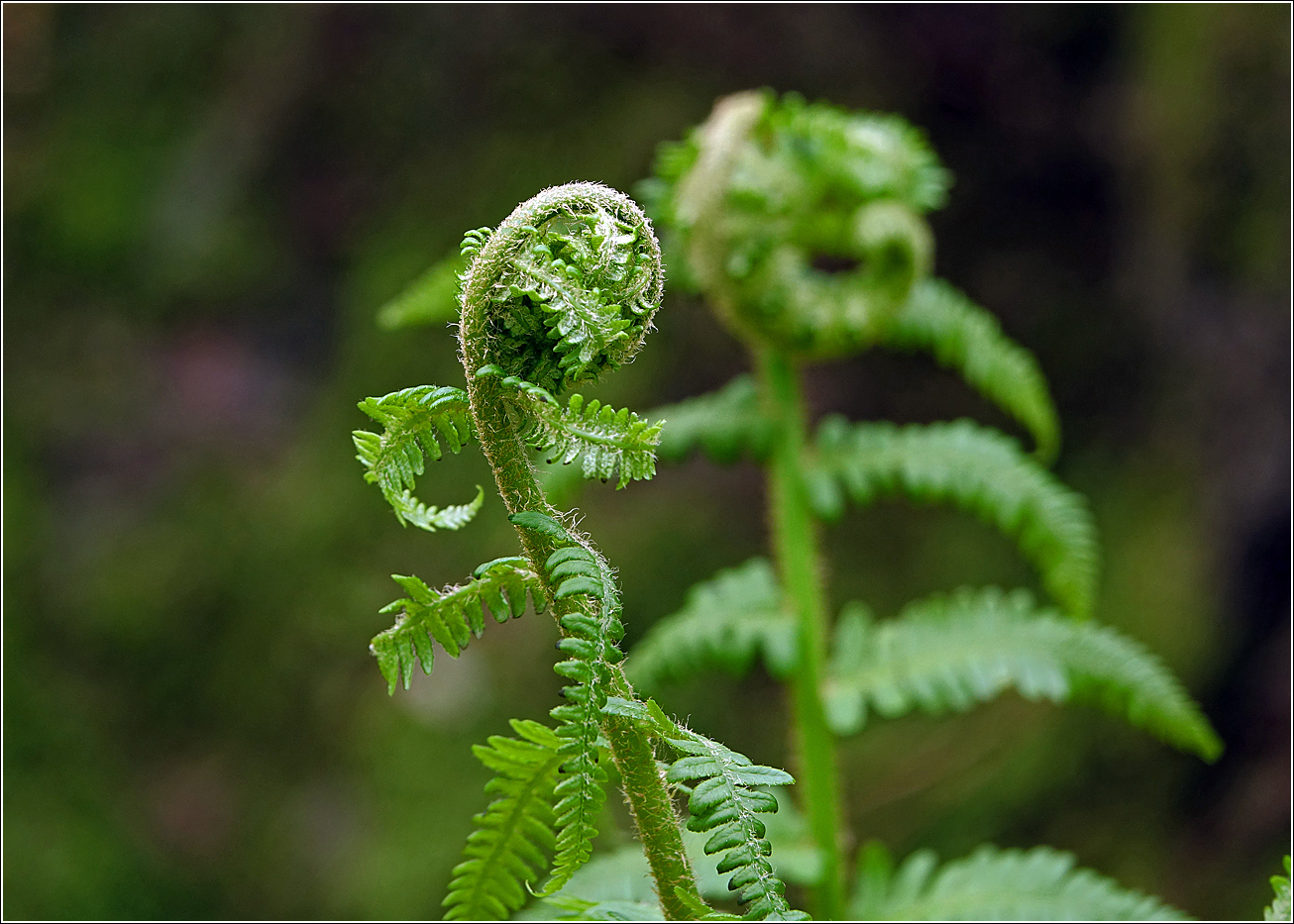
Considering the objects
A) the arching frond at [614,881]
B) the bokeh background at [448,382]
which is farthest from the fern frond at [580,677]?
the bokeh background at [448,382]

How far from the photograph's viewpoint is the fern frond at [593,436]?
56 cm

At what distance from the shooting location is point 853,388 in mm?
2662

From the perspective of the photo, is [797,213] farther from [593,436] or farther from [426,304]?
[593,436]

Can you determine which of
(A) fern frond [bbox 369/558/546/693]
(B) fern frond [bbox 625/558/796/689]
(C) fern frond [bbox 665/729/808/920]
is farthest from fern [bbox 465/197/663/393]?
(B) fern frond [bbox 625/558/796/689]

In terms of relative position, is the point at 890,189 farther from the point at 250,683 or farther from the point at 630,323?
the point at 250,683

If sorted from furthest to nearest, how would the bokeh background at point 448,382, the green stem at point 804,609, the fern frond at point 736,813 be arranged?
the bokeh background at point 448,382 → the green stem at point 804,609 → the fern frond at point 736,813

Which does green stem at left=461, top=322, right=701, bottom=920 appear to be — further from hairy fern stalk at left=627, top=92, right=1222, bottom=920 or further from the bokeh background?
the bokeh background

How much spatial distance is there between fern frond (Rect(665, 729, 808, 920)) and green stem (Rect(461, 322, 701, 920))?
21 millimetres

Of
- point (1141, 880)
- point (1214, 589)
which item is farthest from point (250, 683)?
point (1214, 589)

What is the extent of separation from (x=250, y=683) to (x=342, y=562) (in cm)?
45

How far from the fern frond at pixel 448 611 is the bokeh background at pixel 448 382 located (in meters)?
1.77

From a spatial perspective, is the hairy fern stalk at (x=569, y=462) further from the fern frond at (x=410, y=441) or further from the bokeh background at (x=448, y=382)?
the bokeh background at (x=448, y=382)

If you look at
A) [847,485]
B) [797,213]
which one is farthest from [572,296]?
[847,485]

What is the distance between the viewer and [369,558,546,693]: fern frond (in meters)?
0.60
